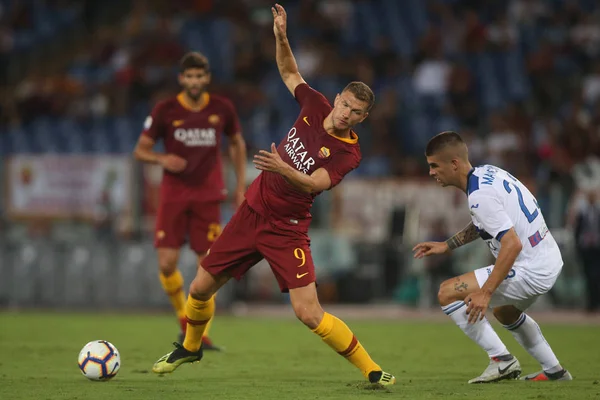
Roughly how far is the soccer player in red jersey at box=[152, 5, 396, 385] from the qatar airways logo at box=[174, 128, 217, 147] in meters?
2.49

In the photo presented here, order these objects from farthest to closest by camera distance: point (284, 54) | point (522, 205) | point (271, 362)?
point (271, 362), point (284, 54), point (522, 205)

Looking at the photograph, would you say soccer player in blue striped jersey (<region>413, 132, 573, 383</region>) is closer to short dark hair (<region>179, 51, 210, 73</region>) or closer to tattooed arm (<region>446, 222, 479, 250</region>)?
tattooed arm (<region>446, 222, 479, 250</region>)

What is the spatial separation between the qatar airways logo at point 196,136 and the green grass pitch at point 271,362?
2.20 m

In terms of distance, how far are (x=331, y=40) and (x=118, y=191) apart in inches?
290

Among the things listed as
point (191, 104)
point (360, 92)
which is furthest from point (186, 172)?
point (360, 92)

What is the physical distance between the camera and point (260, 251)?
26.5ft

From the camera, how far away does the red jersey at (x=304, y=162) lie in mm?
7855

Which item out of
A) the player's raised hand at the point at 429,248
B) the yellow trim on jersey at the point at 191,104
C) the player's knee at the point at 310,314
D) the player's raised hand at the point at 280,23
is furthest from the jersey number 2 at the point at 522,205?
the yellow trim on jersey at the point at 191,104

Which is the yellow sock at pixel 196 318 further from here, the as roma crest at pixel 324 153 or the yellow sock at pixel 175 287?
the yellow sock at pixel 175 287

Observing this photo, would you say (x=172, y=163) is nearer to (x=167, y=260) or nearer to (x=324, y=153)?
(x=167, y=260)

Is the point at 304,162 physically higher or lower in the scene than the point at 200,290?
higher

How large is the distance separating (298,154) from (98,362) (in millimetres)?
2261

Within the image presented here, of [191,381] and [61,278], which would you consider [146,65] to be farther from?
[191,381]

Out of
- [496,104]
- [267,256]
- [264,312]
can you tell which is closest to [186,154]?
[267,256]
